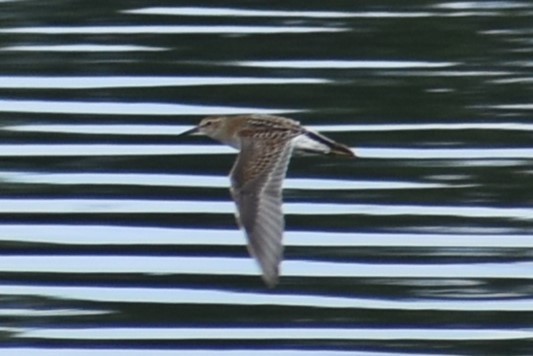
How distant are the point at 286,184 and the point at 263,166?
1662mm

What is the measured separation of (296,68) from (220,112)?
0.89 m

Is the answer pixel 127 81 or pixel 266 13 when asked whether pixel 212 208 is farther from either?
pixel 266 13

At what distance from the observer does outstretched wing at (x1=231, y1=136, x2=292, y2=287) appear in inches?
425

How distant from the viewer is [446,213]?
42.7ft

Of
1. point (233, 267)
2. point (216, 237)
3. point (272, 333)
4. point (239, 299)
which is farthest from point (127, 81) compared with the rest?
point (272, 333)

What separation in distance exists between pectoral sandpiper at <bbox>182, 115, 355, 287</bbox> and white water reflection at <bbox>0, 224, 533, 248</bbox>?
522mm

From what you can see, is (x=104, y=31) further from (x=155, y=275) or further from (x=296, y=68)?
(x=155, y=275)

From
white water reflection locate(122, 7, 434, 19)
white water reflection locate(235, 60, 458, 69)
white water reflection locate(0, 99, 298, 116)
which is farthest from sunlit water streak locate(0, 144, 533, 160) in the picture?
white water reflection locate(122, 7, 434, 19)

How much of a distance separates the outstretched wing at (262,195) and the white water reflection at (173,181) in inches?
47.1

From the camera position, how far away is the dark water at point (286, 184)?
1210 centimetres

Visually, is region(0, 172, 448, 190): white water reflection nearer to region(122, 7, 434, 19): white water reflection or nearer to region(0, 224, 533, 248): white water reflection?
region(0, 224, 533, 248): white water reflection

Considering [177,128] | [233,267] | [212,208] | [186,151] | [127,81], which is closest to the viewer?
[233,267]

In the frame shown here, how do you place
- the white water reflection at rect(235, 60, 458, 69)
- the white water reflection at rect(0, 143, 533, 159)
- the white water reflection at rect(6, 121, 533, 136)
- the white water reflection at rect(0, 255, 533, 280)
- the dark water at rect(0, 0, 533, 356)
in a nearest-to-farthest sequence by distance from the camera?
the dark water at rect(0, 0, 533, 356), the white water reflection at rect(0, 255, 533, 280), the white water reflection at rect(0, 143, 533, 159), the white water reflection at rect(6, 121, 533, 136), the white water reflection at rect(235, 60, 458, 69)

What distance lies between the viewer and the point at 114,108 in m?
14.4
